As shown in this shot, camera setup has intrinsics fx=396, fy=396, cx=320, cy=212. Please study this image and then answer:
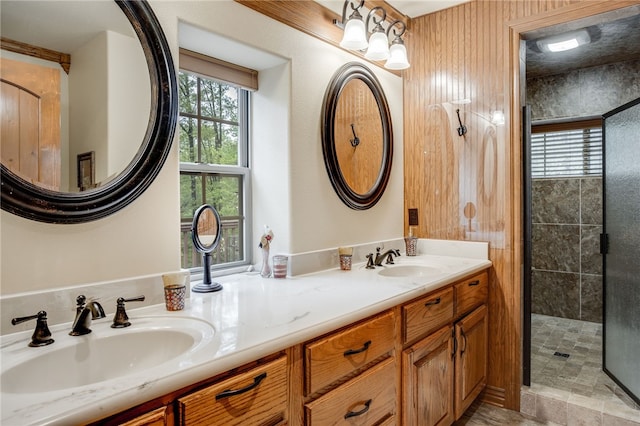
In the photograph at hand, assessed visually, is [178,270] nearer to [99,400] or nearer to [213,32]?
[99,400]

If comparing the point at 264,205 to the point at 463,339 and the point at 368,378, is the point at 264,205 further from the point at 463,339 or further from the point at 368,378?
the point at 463,339

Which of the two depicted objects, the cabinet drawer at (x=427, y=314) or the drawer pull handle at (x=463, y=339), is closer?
the cabinet drawer at (x=427, y=314)

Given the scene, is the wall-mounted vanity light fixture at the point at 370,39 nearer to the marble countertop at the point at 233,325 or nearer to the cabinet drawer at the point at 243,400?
the marble countertop at the point at 233,325

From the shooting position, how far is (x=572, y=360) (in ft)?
9.53

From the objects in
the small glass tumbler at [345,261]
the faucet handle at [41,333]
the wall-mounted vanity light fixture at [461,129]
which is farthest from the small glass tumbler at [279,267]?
the wall-mounted vanity light fixture at [461,129]

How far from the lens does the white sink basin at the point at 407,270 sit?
228cm

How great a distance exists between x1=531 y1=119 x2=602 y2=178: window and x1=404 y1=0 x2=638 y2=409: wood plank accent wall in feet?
6.03

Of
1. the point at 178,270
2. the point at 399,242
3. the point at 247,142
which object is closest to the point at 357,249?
the point at 399,242

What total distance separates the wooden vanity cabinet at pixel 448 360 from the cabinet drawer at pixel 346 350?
0.17m

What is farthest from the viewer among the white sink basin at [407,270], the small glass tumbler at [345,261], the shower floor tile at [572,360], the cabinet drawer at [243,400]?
the shower floor tile at [572,360]

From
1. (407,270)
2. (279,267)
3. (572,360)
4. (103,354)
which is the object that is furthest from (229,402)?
(572,360)

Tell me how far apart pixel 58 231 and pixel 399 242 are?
80.3 inches

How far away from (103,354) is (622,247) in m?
2.83

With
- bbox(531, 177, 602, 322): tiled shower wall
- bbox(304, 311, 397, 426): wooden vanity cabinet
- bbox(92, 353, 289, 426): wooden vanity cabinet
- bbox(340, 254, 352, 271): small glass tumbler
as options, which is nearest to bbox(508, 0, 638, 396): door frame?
bbox(340, 254, 352, 271): small glass tumbler
